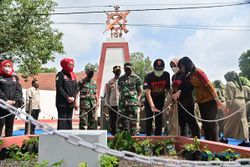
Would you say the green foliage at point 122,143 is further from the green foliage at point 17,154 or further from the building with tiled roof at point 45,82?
the building with tiled roof at point 45,82

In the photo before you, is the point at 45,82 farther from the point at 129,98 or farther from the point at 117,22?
the point at 129,98

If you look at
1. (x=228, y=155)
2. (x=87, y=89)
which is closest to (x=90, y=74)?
(x=87, y=89)

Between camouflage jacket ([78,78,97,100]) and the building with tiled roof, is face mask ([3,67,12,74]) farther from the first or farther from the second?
the building with tiled roof

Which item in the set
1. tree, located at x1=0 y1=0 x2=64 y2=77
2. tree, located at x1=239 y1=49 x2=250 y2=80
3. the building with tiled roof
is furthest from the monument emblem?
tree, located at x1=239 y1=49 x2=250 y2=80

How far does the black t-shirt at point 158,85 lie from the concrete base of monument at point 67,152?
7.48 ft

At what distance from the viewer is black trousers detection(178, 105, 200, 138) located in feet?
15.9

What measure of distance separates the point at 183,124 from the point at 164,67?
1.06m

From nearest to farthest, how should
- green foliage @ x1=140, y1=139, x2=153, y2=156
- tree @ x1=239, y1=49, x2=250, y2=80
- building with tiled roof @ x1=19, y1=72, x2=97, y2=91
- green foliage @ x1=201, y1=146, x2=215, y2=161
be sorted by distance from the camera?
1. green foliage @ x1=201, y1=146, x2=215, y2=161
2. green foliage @ x1=140, y1=139, x2=153, y2=156
3. building with tiled roof @ x1=19, y1=72, x2=97, y2=91
4. tree @ x1=239, y1=49, x2=250, y2=80

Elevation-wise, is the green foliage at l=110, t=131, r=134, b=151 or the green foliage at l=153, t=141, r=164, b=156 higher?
the green foliage at l=110, t=131, r=134, b=151

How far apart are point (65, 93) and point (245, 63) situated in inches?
1654

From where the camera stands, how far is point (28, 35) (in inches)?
594

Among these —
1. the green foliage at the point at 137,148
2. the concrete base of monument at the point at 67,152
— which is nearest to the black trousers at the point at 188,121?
the green foliage at the point at 137,148

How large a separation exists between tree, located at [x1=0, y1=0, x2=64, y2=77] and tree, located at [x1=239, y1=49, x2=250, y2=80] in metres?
31.7

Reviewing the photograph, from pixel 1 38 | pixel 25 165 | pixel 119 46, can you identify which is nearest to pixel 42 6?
pixel 1 38
